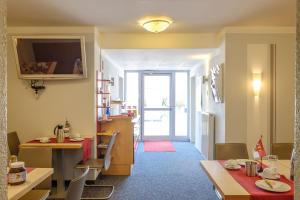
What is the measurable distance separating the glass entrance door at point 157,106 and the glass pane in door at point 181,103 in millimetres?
192

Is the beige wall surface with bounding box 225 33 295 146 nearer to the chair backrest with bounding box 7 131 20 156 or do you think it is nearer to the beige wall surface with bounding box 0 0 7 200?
the chair backrest with bounding box 7 131 20 156

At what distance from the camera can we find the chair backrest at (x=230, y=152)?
3137mm

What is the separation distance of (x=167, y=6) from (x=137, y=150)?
431 centimetres

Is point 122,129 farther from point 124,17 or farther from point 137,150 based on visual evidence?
point 137,150

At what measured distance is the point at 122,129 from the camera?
4.66 m

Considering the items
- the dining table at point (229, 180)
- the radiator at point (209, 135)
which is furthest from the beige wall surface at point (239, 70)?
the dining table at point (229, 180)

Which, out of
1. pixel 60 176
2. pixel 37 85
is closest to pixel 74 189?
pixel 60 176

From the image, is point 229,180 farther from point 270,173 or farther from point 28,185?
point 28,185

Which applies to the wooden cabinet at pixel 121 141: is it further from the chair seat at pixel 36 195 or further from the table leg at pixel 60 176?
the chair seat at pixel 36 195

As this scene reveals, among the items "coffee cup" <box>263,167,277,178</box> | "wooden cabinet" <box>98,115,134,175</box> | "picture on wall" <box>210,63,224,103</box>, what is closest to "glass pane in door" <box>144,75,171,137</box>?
"picture on wall" <box>210,63,224,103</box>

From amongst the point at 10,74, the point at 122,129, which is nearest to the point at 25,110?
the point at 10,74

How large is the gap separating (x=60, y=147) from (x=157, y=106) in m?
5.10

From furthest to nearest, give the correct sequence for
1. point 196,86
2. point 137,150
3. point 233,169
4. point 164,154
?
point 196,86, point 137,150, point 164,154, point 233,169

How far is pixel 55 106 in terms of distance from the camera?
4.32 meters
